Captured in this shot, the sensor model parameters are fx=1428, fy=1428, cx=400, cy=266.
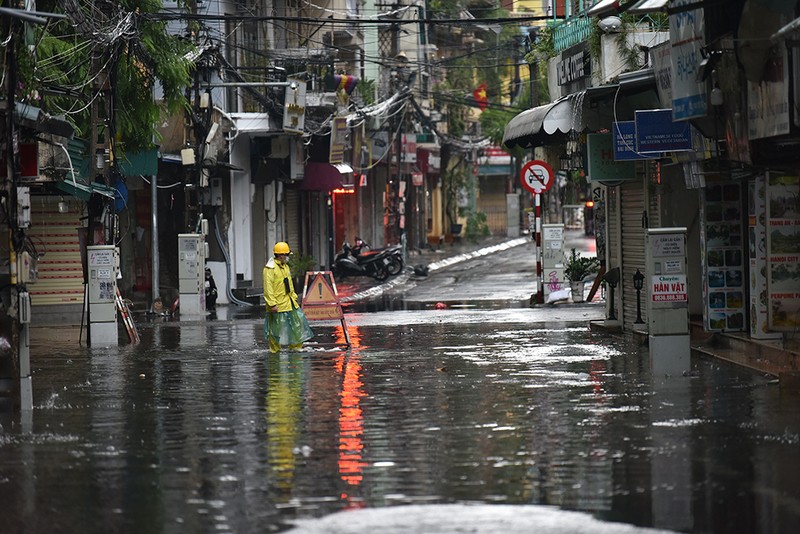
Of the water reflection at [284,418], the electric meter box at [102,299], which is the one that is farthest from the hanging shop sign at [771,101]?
the electric meter box at [102,299]

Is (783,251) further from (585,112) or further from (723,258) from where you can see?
(585,112)

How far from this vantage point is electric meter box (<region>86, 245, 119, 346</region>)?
23.4m

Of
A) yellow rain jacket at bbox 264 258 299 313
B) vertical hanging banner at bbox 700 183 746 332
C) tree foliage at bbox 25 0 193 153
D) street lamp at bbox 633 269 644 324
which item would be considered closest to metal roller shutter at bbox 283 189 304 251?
tree foliage at bbox 25 0 193 153

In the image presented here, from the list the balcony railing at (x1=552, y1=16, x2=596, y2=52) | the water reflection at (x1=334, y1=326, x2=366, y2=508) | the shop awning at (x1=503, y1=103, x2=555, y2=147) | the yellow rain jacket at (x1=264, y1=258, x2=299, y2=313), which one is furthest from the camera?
the balcony railing at (x1=552, y1=16, x2=596, y2=52)

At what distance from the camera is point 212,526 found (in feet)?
29.4

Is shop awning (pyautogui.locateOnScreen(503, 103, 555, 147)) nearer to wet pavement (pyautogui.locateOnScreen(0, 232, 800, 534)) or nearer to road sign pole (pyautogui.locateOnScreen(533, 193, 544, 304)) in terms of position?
wet pavement (pyautogui.locateOnScreen(0, 232, 800, 534))

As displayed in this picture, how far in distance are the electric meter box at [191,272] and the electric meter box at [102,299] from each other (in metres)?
7.14

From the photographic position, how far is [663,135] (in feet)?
62.4

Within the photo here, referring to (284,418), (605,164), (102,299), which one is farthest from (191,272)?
(284,418)

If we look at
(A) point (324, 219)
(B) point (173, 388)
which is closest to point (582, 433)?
(B) point (173, 388)

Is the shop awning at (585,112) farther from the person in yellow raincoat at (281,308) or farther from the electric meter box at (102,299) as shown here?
the electric meter box at (102,299)

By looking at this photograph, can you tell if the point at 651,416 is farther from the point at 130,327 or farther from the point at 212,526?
the point at 130,327

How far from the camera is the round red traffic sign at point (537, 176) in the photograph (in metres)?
32.2

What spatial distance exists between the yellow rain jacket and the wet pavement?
802mm
